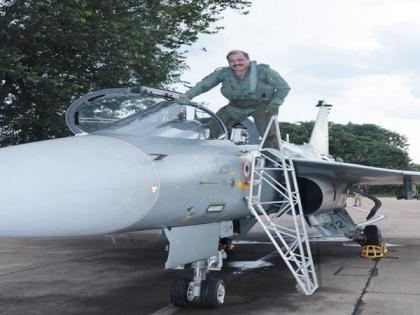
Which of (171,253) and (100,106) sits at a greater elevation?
(100,106)

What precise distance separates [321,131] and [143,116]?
9.61 metres

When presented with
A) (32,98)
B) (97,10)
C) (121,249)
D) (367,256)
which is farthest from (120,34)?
(367,256)

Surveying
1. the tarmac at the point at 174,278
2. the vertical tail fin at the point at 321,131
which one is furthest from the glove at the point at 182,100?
the vertical tail fin at the point at 321,131

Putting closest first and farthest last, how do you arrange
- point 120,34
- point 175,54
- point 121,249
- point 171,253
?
point 171,253
point 121,249
point 120,34
point 175,54

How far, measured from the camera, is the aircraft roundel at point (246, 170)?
22.5ft

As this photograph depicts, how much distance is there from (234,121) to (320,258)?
13.9 feet

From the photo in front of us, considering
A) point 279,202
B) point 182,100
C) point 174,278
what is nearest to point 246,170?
point 279,202

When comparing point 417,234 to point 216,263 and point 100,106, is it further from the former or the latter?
point 100,106

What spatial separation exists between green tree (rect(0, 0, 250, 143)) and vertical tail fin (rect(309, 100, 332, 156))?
5094 mm

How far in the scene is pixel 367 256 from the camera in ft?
37.2

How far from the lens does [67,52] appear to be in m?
16.4

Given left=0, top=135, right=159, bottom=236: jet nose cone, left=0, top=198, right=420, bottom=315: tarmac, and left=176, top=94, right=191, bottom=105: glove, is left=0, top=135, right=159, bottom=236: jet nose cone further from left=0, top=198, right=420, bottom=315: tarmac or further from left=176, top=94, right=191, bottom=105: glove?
left=0, top=198, right=420, bottom=315: tarmac

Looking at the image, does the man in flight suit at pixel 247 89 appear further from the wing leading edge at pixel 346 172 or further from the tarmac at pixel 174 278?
the tarmac at pixel 174 278

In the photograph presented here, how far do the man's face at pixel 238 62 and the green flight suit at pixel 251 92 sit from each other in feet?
0.37
